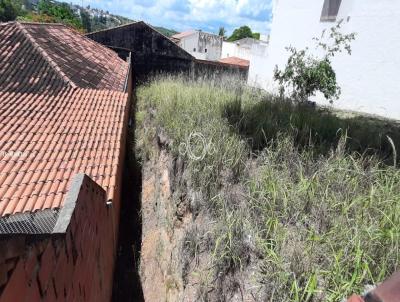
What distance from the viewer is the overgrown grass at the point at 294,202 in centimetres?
227

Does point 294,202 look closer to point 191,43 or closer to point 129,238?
point 129,238

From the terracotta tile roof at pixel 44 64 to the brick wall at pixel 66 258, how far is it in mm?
6183

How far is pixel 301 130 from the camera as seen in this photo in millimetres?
4918

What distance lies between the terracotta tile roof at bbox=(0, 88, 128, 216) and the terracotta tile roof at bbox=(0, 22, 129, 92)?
58 centimetres

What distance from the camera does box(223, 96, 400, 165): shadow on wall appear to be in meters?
4.49

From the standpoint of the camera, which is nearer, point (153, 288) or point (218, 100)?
point (153, 288)

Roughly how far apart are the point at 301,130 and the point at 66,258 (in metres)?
3.72

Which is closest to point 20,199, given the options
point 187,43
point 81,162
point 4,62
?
point 81,162

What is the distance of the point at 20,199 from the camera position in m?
4.63

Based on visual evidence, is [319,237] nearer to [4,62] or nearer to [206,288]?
[206,288]

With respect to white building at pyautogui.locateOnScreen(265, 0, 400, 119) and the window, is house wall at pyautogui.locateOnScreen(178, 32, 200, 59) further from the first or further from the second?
the window

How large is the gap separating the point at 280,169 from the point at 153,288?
240cm

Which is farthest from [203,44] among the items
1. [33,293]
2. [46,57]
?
[33,293]

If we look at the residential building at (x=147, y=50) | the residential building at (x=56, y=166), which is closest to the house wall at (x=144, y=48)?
the residential building at (x=147, y=50)
